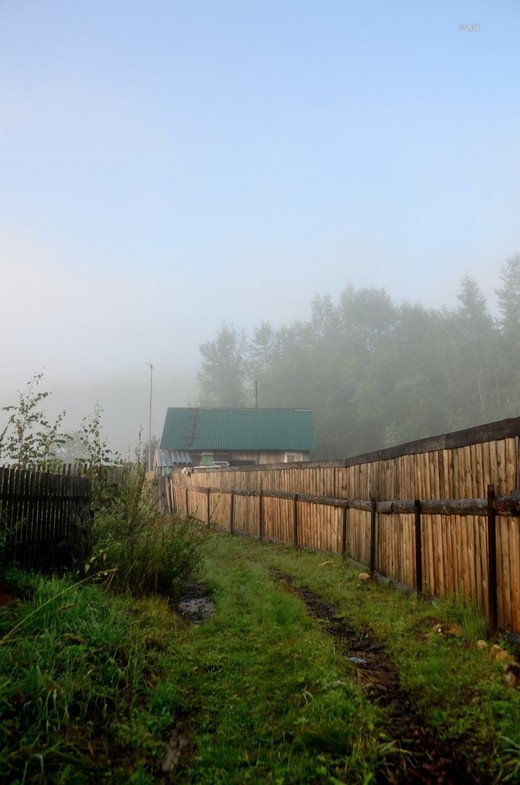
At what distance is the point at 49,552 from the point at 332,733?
14.2 feet

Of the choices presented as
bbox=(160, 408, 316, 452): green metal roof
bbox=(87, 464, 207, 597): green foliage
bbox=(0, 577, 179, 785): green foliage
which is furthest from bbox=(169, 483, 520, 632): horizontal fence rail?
bbox=(160, 408, 316, 452): green metal roof

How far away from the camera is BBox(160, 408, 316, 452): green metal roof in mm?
34281

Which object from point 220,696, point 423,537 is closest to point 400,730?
point 220,696

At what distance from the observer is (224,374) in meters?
76.9

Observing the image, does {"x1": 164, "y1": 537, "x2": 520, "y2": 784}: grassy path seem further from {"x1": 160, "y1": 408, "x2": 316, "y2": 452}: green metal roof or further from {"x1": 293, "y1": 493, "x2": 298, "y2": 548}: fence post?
{"x1": 160, "y1": 408, "x2": 316, "y2": 452}: green metal roof

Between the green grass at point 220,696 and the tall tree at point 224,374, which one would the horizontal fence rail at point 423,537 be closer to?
the green grass at point 220,696

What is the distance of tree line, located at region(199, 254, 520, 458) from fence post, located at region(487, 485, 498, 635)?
44.9 m

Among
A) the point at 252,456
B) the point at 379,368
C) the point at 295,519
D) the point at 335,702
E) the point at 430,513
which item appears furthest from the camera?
the point at 379,368

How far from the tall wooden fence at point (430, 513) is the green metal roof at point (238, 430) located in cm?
2207

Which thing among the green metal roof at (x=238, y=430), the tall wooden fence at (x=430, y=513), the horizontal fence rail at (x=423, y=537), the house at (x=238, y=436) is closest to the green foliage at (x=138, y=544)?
the horizontal fence rail at (x=423, y=537)

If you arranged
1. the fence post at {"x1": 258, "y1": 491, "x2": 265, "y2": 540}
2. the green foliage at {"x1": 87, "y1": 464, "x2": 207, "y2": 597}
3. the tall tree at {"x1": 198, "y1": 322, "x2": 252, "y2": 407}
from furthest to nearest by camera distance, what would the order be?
the tall tree at {"x1": 198, "y1": 322, "x2": 252, "y2": 407} < the fence post at {"x1": 258, "y1": 491, "x2": 265, "y2": 540} < the green foliage at {"x1": 87, "y1": 464, "x2": 207, "y2": 597}

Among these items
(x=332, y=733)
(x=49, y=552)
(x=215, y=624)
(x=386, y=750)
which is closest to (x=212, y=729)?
(x=332, y=733)

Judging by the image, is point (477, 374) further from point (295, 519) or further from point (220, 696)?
point (220, 696)

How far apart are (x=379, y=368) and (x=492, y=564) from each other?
5967 centimetres
